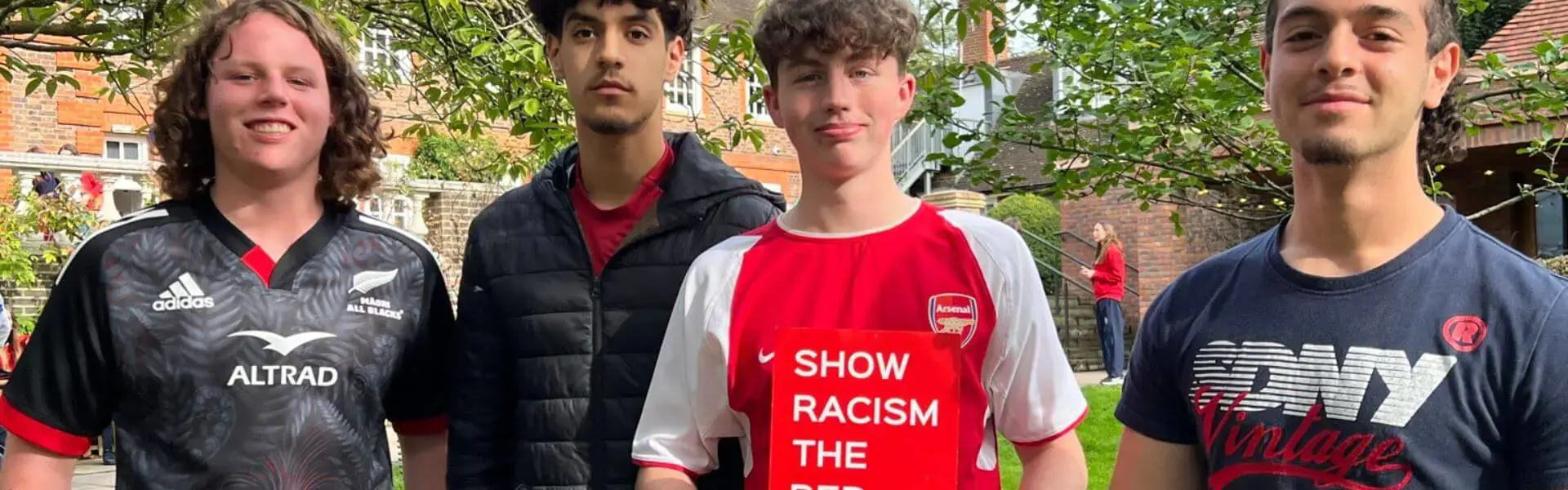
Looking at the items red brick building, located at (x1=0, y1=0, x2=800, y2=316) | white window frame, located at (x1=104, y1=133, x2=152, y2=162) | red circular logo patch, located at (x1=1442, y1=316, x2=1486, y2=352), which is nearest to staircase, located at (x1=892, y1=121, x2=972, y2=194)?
red brick building, located at (x1=0, y1=0, x2=800, y2=316)

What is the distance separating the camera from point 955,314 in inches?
91.9

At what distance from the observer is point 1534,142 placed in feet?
20.6

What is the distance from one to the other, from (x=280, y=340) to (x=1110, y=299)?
42.2ft

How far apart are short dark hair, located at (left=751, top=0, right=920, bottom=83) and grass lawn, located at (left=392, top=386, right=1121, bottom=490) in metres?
4.34

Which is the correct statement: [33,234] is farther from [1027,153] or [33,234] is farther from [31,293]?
[1027,153]

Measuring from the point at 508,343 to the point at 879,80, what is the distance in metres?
0.94

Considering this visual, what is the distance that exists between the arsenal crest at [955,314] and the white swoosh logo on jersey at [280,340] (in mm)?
1286

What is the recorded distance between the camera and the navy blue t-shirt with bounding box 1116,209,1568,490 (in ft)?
6.11

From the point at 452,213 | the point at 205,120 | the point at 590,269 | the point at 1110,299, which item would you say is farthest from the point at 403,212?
the point at 590,269

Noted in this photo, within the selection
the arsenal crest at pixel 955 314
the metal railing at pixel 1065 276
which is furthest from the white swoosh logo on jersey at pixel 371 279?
the metal railing at pixel 1065 276

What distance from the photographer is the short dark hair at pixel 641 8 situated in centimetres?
268

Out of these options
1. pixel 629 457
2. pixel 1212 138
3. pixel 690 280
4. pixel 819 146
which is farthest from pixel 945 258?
pixel 1212 138

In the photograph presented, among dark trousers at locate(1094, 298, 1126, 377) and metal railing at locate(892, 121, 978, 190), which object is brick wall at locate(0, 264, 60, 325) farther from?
metal railing at locate(892, 121, 978, 190)

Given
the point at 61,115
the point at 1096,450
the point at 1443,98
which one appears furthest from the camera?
the point at 61,115
